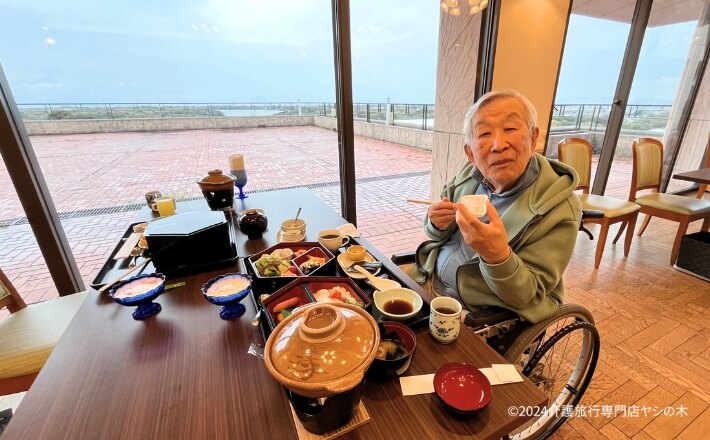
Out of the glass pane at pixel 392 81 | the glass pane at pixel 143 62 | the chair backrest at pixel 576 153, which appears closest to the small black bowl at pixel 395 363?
the glass pane at pixel 143 62

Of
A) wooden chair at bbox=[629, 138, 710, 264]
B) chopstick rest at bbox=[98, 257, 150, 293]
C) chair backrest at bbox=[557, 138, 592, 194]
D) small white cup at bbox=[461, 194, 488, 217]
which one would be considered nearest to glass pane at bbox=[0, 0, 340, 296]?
chopstick rest at bbox=[98, 257, 150, 293]

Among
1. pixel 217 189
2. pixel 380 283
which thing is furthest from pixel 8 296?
pixel 380 283

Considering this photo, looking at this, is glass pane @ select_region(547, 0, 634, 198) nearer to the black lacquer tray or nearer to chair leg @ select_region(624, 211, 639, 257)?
chair leg @ select_region(624, 211, 639, 257)

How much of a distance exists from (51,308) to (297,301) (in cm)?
147

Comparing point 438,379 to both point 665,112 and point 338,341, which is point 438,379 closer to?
point 338,341

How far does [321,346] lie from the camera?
51 centimetres

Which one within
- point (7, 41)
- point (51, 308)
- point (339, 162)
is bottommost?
point (51, 308)

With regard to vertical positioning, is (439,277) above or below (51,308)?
above

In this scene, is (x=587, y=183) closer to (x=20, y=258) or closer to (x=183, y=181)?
(x=183, y=181)

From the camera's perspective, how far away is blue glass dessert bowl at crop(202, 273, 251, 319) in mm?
894

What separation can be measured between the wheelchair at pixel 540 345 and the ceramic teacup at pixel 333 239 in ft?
1.19

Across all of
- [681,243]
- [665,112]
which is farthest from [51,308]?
[665,112]

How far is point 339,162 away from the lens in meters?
2.61

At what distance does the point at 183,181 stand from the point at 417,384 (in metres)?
4.12
